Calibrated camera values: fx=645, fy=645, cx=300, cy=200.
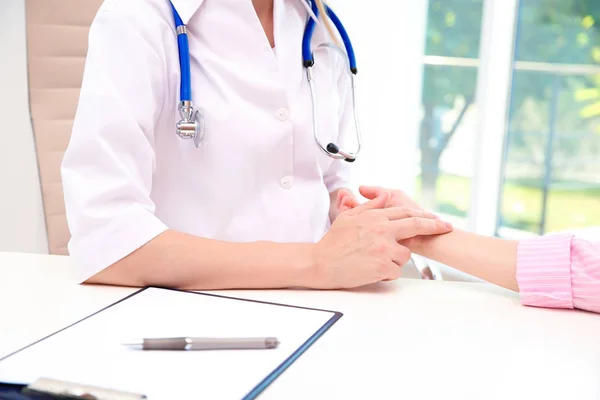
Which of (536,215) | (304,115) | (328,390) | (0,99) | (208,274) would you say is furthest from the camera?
(536,215)

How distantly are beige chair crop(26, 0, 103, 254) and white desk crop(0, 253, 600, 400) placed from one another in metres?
0.34

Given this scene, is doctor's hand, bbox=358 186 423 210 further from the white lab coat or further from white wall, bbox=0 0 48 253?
white wall, bbox=0 0 48 253

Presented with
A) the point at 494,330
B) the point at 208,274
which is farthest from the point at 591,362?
the point at 208,274

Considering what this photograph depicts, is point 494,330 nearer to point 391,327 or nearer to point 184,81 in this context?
point 391,327

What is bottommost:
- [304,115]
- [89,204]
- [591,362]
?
[591,362]

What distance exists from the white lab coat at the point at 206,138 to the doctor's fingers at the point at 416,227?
255 mm

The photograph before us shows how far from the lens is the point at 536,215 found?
3076 millimetres

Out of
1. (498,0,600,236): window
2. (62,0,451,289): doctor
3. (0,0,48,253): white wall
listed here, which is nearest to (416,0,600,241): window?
(498,0,600,236): window

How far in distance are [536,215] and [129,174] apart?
8.54ft

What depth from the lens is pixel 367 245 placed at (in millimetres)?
854

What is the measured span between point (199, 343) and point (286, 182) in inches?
19.8

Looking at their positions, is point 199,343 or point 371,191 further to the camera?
point 371,191

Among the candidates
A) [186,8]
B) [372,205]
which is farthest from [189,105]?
[372,205]

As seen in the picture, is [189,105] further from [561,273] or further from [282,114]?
[561,273]
